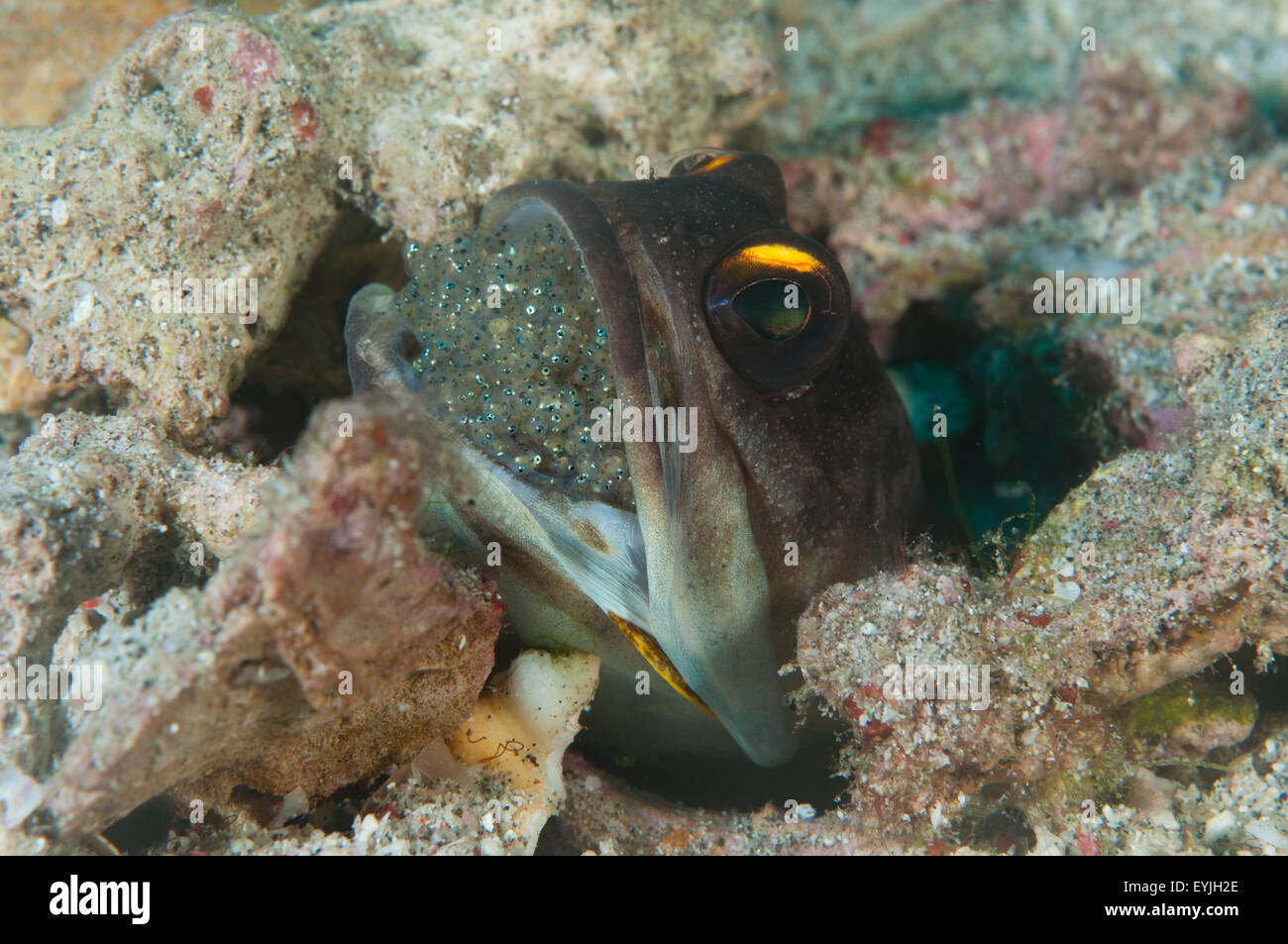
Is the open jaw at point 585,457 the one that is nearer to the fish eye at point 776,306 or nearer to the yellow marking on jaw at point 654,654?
the yellow marking on jaw at point 654,654

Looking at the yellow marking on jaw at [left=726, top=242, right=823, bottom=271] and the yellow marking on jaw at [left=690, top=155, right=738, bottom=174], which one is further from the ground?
the yellow marking on jaw at [left=690, top=155, right=738, bottom=174]

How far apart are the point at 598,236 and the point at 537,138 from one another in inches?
60.2

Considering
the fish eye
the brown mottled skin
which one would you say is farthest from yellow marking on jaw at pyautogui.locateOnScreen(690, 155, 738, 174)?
the fish eye

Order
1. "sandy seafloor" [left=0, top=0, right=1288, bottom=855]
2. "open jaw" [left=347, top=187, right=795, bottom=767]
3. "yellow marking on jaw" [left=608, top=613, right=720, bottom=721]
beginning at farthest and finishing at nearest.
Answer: "yellow marking on jaw" [left=608, top=613, right=720, bottom=721]
"open jaw" [left=347, top=187, right=795, bottom=767]
"sandy seafloor" [left=0, top=0, right=1288, bottom=855]

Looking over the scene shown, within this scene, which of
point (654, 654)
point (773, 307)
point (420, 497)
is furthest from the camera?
point (654, 654)

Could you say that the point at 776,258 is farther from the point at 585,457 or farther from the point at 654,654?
the point at 654,654

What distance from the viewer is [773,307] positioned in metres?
2.47

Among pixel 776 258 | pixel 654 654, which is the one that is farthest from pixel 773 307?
pixel 654 654

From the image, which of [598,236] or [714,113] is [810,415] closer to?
[598,236]

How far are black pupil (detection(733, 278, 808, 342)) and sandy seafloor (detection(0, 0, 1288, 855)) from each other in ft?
3.25

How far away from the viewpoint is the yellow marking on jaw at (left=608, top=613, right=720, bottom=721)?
8.45 feet

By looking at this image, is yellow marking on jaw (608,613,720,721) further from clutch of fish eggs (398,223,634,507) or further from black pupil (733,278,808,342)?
black pupil (733,278,808,342)

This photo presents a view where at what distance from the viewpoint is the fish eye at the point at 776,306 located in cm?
245

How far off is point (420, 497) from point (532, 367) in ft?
2.75
